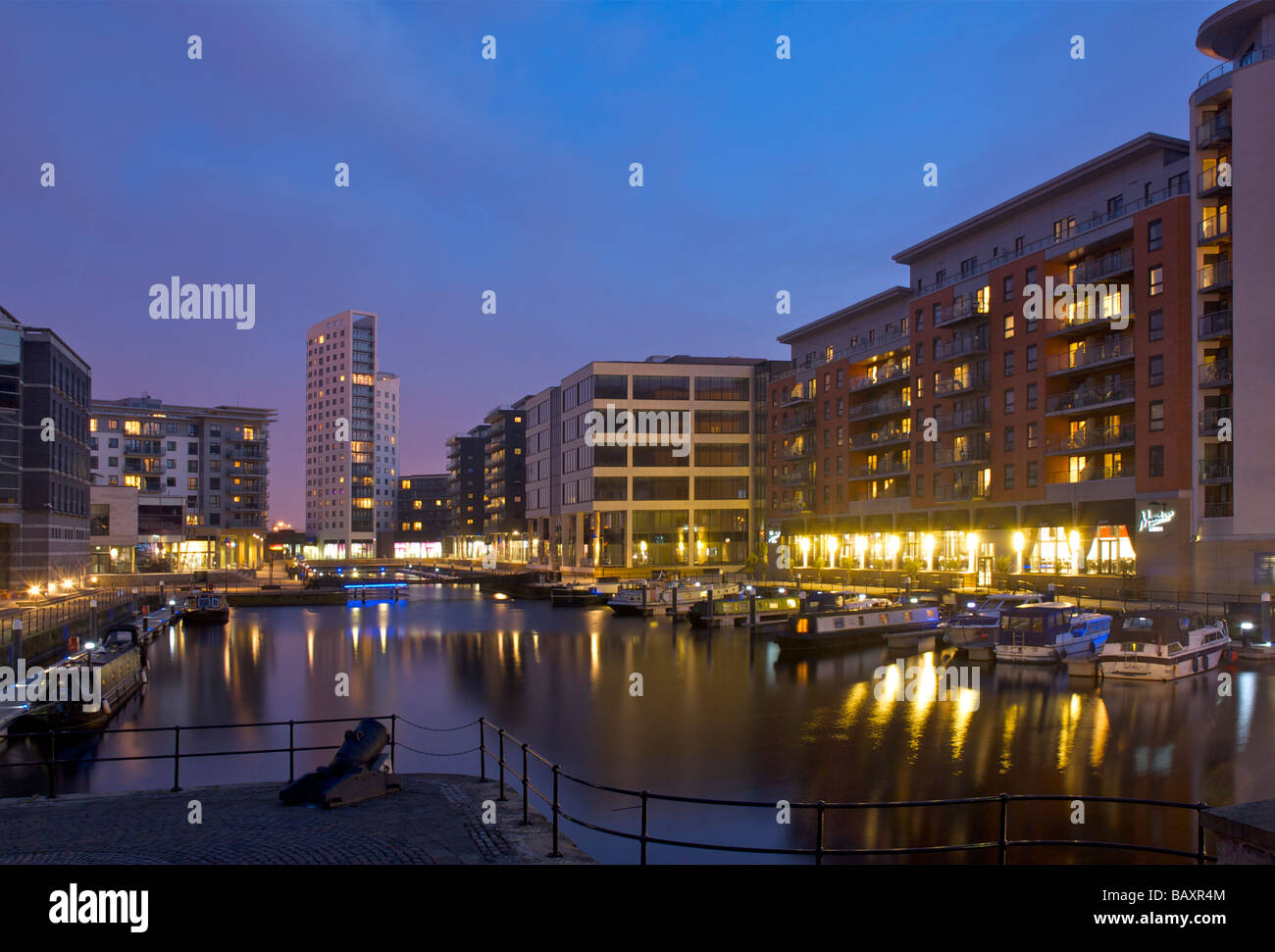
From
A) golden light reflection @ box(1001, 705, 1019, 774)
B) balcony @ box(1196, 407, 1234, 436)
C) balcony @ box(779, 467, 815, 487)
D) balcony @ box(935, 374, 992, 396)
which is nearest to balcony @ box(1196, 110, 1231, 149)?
balcony @ box(1196, 407, 1234, 436)

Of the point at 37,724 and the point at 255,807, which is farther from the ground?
the point at 255,807

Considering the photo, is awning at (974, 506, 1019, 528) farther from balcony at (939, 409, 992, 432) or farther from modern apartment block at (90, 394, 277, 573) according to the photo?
modern apartment block at (90, 394, 277, 573)

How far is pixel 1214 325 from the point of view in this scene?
49625 millimetres

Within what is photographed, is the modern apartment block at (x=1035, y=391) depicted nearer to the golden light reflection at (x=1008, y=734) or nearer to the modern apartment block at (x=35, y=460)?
the golden light reflection at (x=1008, y=734)

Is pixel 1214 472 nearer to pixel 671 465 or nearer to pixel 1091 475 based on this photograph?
pixel 1091 475

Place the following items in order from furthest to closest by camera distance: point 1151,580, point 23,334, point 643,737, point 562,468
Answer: point 562,468 → point 23,334 → point 1151,580 → point 643,737

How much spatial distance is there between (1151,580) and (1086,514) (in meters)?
6.66

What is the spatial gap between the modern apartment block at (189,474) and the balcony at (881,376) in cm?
8407

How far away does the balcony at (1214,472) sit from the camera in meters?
49.0

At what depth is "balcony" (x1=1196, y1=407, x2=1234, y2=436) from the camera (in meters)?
49.3

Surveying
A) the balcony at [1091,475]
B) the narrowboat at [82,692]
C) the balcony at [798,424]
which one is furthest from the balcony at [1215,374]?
the narrowboat at [82,692]
